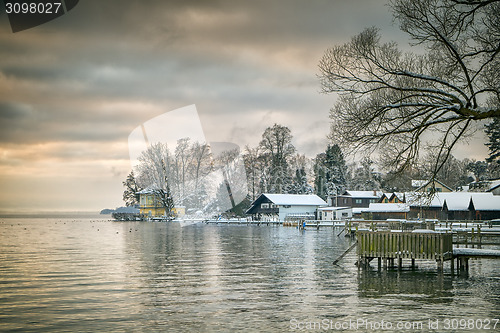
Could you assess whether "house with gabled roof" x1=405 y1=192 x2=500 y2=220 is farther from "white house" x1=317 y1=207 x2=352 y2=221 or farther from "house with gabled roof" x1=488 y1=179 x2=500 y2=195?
"white house" x1=317 y1=207 x2=352 y2=221

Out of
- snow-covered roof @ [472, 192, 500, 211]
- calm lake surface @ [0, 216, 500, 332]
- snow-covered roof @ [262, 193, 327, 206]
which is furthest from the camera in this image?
snow-covered roof @ [262, 193, 327, 206]

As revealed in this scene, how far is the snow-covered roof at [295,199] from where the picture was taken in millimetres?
104188

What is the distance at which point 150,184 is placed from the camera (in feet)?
377

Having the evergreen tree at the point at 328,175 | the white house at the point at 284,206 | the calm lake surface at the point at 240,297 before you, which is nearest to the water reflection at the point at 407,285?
the calm lake surface at the point at 240,297

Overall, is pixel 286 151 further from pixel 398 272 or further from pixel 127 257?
pixel 398 272

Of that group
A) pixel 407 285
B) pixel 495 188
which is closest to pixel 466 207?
pixel 495 188

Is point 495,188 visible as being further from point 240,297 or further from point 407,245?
point 240,297

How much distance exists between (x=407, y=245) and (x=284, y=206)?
261 ft

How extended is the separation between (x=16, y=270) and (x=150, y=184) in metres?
87.0

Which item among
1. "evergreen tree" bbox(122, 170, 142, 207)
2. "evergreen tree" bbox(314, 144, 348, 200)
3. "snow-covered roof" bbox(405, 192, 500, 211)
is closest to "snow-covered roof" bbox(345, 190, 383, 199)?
"evergreen tree" bbox(314, 144, 348, 200)

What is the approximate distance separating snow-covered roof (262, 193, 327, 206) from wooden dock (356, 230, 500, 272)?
7563 cm

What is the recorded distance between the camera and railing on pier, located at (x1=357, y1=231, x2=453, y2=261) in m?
25.2

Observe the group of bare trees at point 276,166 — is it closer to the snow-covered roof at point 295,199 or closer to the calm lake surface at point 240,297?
the snow-covered roof at point 295,199

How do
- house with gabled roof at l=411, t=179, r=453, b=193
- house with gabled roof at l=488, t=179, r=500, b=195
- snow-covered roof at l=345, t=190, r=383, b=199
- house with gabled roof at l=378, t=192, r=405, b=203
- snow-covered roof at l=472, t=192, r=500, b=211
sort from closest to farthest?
1. house with gabled roof at l=411, t=179, r=453, b=193
2. snow-covered roof at l=472, t=192, r=500, b=211
3. house with gabled roof at l=488, t=179, r=500, b=195
4. house with gabled roof at l=378, t=192, r=405, b=203
5. snow-covered roof at l=345, t=190, r=383, b=199
